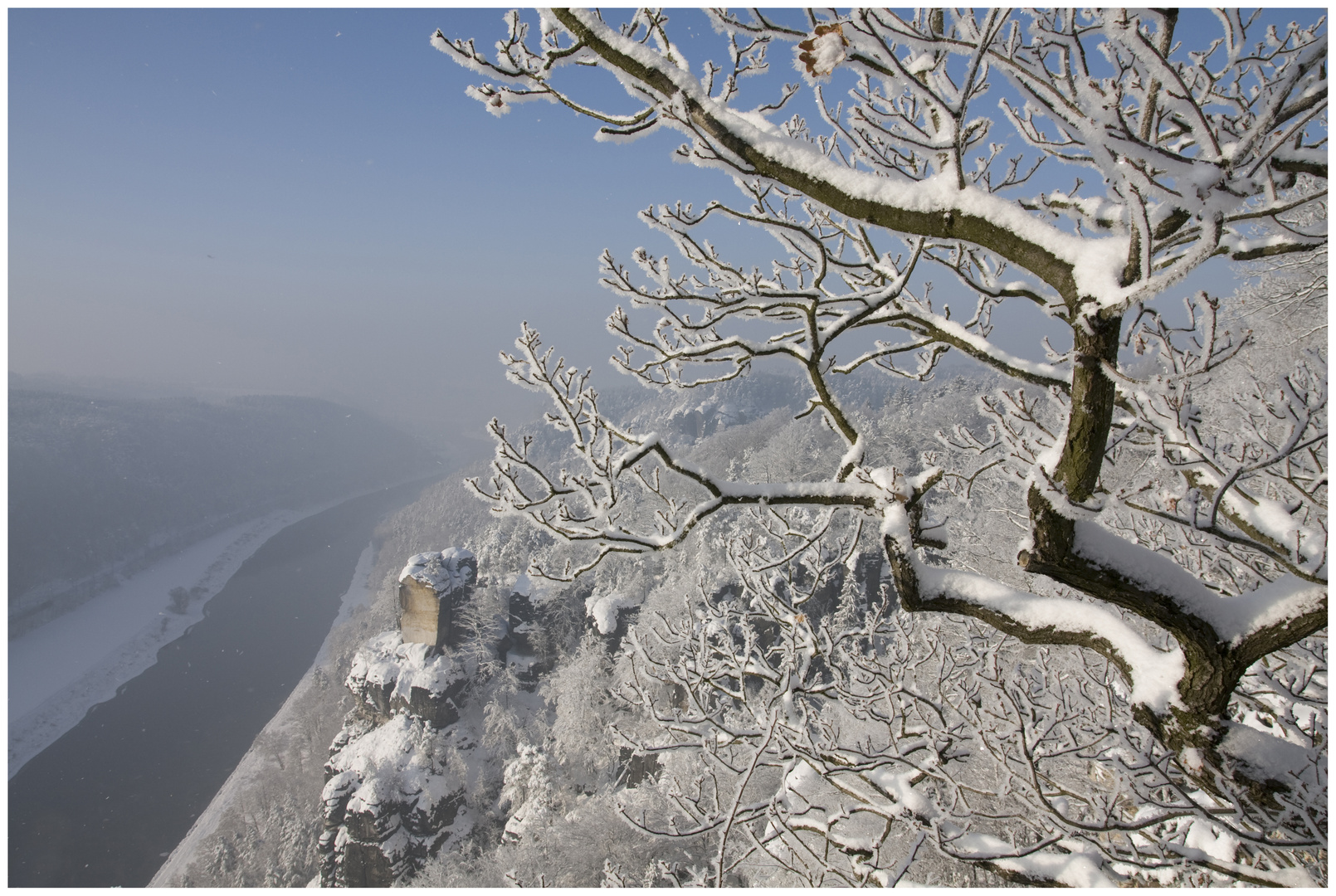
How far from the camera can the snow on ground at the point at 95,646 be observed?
34.2 m

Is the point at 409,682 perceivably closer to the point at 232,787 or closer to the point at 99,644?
the point at 232,787

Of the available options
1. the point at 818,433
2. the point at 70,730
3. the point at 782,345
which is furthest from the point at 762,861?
the point at 70,730

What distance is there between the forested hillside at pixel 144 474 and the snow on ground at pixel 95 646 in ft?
9.76

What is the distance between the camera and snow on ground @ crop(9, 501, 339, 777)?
112 feet

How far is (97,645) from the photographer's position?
137 ft

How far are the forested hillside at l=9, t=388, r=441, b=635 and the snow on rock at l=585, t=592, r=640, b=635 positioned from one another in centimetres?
5305

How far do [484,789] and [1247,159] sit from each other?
25806 mm

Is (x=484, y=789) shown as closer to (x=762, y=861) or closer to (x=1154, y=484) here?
(x=762, y=861)

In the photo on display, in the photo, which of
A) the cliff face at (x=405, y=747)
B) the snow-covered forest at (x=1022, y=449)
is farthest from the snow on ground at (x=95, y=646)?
the snow-covered forest at (x=1022, y=449)

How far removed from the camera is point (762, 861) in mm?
10203

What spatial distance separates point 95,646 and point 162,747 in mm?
18712

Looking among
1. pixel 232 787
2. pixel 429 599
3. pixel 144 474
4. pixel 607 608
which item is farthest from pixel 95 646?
pixel 607 608

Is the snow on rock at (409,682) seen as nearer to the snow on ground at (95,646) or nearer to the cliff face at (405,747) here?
the cliff face at (405,747)

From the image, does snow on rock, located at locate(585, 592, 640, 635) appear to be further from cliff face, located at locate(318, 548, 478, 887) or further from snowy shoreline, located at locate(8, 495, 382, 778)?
snowy shoreline, located at locate(8, 495, 382, 778)
